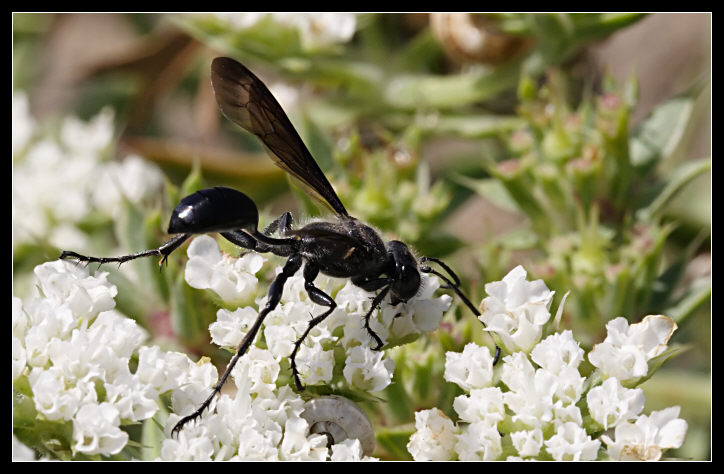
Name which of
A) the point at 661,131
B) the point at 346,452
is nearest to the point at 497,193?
the point at 661,131

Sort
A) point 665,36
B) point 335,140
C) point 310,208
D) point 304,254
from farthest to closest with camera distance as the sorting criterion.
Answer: point 665,36 → point 335,140 → point 310,208 → point 304,254

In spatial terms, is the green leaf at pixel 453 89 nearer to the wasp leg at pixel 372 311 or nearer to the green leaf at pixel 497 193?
the green leaf at pixel 497 193

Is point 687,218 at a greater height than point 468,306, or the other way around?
point 687,218

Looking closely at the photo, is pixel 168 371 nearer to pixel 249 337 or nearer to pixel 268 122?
pixel 249 337

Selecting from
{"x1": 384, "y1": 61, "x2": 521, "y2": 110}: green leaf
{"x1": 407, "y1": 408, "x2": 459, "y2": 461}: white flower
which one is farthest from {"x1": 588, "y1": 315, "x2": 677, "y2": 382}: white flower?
{"x1": 384, "y1": 61, "x2": 521, "y2": 110}: green leaf

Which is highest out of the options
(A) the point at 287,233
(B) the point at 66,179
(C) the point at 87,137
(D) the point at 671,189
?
(C) the point at 87,137

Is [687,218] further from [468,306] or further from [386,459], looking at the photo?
[386,459]

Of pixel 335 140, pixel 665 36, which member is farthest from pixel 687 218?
pixel 665 36
